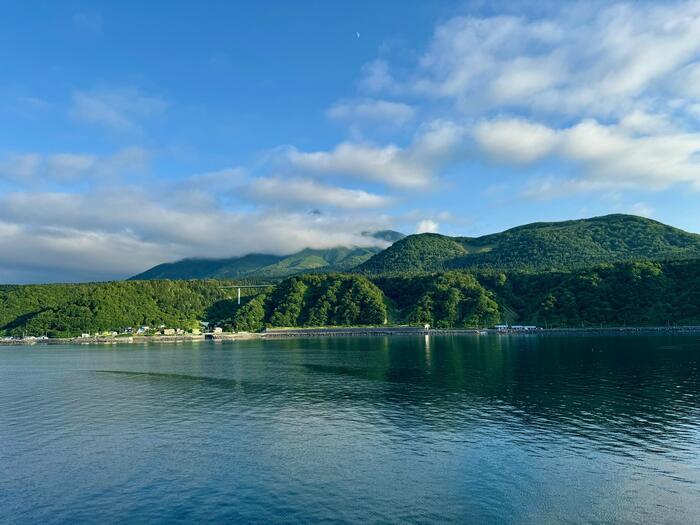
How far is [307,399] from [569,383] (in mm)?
47887

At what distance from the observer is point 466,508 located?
3516 cm

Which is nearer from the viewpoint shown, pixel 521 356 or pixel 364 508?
pixel 364 508

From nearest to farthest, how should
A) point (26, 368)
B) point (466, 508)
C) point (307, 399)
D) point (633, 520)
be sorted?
1. point (633, 520)
2. point (466, 508)
3. point (307, 399)
4. point (26, 368)

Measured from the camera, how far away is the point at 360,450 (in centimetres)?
4959

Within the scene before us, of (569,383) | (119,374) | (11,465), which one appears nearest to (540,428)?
(569,383)

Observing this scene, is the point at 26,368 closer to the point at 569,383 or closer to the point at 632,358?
the point at 569,383

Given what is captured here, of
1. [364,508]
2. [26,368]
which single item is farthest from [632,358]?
[26,368]

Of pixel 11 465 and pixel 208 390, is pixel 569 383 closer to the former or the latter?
pixel 208 390

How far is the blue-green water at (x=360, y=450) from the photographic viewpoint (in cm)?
3572

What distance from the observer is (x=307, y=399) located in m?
78.6

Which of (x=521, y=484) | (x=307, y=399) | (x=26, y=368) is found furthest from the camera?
(x=26, y=368)

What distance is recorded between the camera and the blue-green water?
3572 cm

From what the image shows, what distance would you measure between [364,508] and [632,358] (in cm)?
11374

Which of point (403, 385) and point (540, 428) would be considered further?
point (403, 385)
